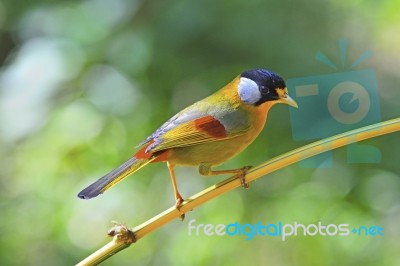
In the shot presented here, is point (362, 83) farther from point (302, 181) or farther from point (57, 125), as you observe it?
point (57, 125)

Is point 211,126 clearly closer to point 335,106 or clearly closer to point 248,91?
point 248,91

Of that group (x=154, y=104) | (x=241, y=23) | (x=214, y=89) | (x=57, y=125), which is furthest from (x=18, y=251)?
(x=241, y=23)

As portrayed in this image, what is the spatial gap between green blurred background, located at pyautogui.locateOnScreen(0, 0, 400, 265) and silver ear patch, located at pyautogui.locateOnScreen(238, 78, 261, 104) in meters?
0.21

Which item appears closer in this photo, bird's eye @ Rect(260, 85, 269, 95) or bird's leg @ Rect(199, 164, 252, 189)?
bird's leg @ Rect(199, 164, 252, 189)

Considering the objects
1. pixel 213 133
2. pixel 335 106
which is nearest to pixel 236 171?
pixel 213 133

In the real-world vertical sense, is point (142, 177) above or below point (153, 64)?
below

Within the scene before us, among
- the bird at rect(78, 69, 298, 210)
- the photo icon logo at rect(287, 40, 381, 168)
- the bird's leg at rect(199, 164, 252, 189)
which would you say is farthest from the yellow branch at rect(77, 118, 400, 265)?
the photo icon logo at rect(287, 40, 381, 168)

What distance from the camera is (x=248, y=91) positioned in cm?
114

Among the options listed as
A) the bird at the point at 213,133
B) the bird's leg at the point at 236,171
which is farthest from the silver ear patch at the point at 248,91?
the bird's leg at the point at 236,171

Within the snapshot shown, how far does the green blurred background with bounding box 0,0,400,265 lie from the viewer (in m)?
1.33

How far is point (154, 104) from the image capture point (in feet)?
4.83

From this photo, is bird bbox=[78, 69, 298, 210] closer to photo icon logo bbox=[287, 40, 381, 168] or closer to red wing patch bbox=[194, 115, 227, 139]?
red wing patch bbox=[194, 115, 227, 139]

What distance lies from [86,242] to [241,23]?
0.59 meters

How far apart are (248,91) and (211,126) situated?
3.7 inches
